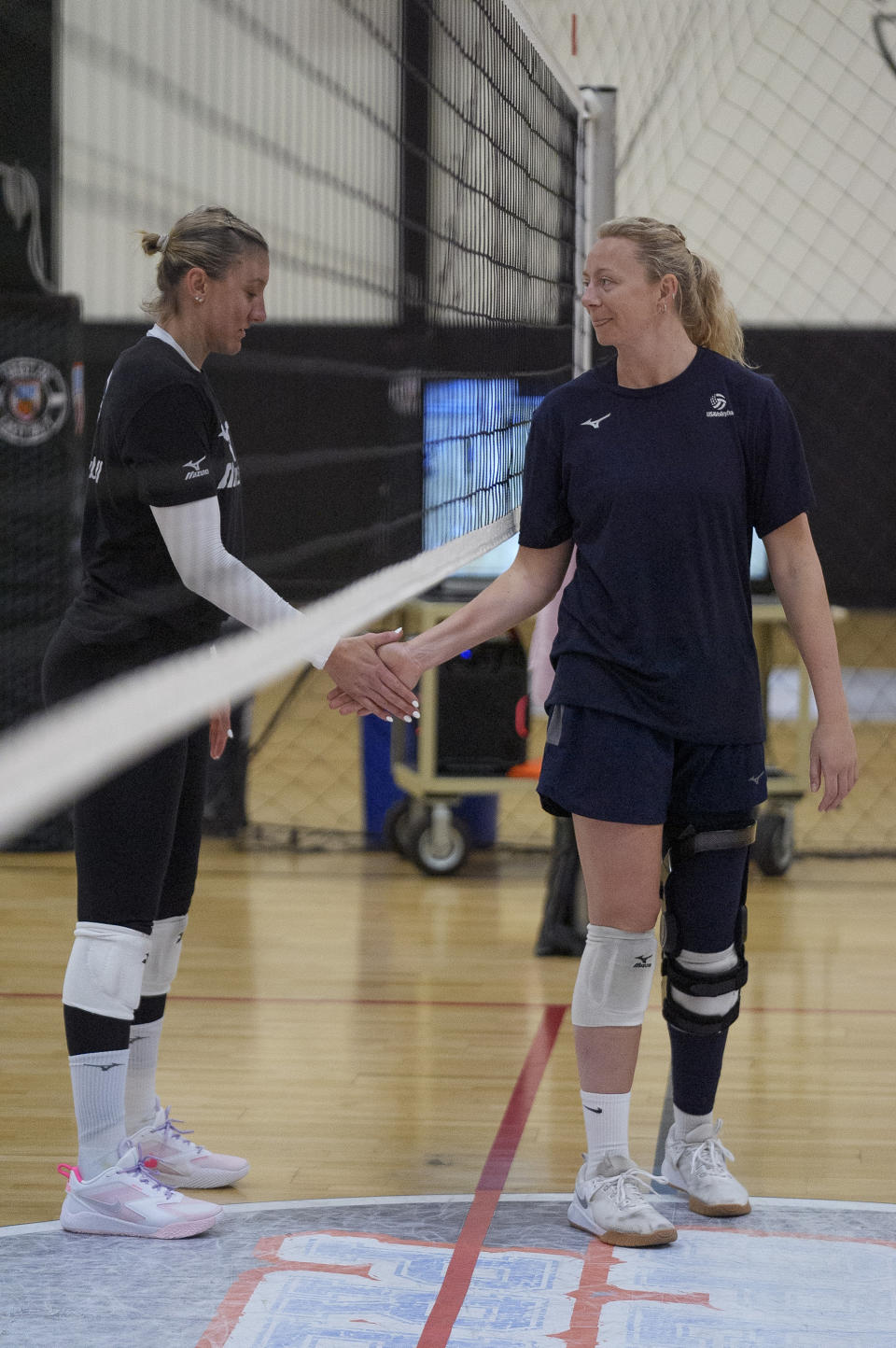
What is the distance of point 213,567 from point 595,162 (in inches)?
82.8

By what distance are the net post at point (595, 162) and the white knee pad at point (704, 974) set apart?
178 cm

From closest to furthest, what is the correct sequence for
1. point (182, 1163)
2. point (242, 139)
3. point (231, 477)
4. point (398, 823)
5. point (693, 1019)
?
point (242, 139) → point (231, 477) → point (693, 1019) → point (182, 1163) → point (398, 823)

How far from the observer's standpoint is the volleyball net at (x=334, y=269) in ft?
5.21

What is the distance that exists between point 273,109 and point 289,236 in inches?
7.1

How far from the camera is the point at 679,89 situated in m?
6.21

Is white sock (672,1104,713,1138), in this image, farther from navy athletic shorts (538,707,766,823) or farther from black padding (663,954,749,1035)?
navy athletic shorts (538,707,766,823)

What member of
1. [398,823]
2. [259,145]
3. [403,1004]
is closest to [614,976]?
[259,145]

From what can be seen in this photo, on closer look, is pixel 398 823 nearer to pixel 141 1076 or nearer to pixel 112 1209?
pixel 141 1076

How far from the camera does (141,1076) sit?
2.43m

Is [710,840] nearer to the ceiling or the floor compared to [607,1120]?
nearer to the ceiling

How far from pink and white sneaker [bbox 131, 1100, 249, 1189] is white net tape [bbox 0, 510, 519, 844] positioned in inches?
24.9

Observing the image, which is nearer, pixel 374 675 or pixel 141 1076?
pixel 374 675

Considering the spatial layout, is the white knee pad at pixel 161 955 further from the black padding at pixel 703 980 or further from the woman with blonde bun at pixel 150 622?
the black padding at pixel 703 980

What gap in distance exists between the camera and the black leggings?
6.91 feet
